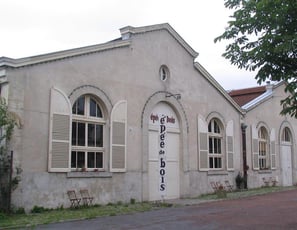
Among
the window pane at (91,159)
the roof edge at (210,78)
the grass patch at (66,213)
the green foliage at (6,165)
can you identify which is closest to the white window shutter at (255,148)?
the roof edge at (210,78)

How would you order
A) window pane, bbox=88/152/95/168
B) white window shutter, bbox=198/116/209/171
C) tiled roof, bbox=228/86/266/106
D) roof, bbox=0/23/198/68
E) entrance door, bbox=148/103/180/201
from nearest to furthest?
roof, bbox=0/23/198/68 → window pane, bbox=88/152/95/168 → entrance door, bbox=148/103/180/201 → white window shutter, bbox=198/116/209/171 → tiled roof, bbox=228/86/266/106

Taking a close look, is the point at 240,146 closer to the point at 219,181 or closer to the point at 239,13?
the point at 219,181

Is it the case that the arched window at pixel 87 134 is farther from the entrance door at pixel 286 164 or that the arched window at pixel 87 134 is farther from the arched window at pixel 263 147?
the entrance door at pixel 286 164

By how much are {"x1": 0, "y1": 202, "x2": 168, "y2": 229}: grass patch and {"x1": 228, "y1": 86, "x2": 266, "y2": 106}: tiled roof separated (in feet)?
50.7

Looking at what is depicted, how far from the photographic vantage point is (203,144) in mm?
21234

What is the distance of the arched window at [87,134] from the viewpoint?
15.5 m

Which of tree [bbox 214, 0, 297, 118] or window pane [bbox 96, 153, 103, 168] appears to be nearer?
tree [bbox 214, 0, 297, 118]

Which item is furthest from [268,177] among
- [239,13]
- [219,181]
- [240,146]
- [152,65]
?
[239,13]

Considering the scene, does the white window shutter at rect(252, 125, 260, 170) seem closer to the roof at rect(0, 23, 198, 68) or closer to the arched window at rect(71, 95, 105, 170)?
the roof at rect(0, 23, 198, 68)

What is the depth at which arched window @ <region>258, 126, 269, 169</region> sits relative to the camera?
26734 millimetres

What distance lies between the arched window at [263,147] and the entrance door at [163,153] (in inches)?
342

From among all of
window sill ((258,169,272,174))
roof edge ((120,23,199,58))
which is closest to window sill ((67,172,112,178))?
roof edge ((120,23,199,58))

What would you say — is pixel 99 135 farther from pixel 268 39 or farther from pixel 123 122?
pixel 268 39

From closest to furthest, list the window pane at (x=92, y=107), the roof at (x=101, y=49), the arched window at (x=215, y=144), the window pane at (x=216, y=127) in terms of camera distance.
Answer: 1. the roof at (x=101, y=49)
2. the window pane at (x=92, y=107)
3. the arched window at (x=215, y=144)
4. the window pane at (x=216, y=127)
